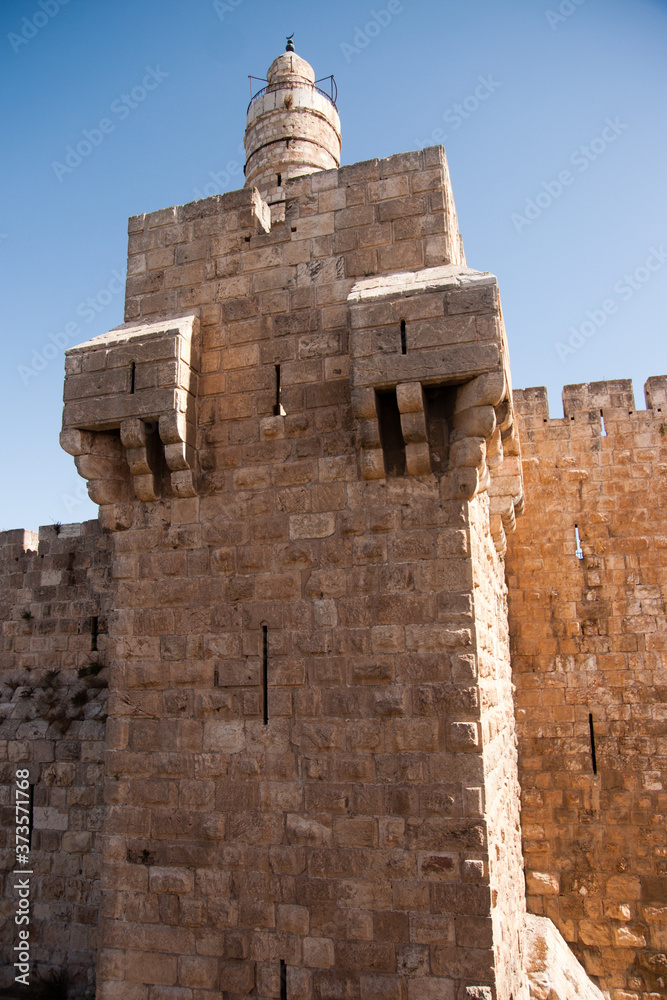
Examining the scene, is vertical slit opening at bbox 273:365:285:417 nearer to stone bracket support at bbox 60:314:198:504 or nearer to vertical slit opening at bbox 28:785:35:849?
stone bracket support at bbox 60:314:198:504

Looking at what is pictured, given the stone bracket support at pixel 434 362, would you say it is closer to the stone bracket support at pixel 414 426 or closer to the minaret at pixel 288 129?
the stone bracket support at pixel 414 426

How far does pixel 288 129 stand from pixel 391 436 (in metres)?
9.08

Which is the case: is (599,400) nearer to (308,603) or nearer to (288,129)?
(308,603)

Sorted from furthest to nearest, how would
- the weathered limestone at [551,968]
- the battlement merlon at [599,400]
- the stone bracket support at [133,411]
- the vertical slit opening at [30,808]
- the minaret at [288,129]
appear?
1. the minaret at [288,129]
2. the battlement merlon at [599,400]
3. the vertical slit opening at [30,808]
4. the weathered limestone at [551,968]
5. the stone bracket support at [133,411]

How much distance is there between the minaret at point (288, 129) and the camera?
444 inches

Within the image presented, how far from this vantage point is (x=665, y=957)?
273 inches

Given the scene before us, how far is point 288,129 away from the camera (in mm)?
11422

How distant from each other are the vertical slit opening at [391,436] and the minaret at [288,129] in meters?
7.71

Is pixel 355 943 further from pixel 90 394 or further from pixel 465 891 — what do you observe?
pixel 90 394

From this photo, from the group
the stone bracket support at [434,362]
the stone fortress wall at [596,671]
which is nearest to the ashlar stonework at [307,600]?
the stone bracket support at [434,362]

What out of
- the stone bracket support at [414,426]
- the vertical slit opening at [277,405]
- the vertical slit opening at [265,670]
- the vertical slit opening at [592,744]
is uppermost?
the vertical slit opening at [277,405]

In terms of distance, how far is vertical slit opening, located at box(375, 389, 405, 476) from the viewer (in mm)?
4250

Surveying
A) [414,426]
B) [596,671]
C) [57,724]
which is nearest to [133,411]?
[414,426]

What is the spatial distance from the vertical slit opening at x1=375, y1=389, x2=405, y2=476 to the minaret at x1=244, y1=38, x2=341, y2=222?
771cm
